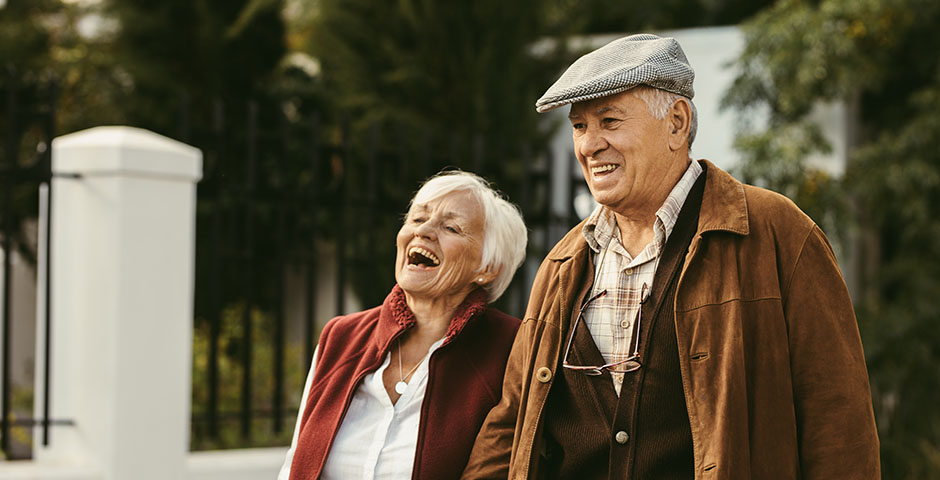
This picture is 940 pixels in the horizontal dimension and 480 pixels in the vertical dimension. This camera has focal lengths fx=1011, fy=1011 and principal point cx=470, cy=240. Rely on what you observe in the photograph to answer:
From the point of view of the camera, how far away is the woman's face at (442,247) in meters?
2.60

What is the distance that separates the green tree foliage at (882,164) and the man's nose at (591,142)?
17.6ft

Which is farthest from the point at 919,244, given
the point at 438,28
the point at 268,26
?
the point at 268,26

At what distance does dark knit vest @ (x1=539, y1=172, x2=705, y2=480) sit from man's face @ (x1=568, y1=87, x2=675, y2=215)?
9 cm

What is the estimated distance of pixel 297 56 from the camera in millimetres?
11703

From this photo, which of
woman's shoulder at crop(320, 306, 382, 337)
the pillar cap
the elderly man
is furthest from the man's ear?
the pillar cap

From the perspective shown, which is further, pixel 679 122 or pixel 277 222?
pixel 277 222

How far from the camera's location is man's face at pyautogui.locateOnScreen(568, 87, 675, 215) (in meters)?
2.17

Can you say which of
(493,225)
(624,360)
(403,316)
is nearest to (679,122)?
(624,360)

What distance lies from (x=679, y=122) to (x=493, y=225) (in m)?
0.65

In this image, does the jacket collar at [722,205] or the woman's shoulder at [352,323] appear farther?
the woman's shoulder at [352,323]

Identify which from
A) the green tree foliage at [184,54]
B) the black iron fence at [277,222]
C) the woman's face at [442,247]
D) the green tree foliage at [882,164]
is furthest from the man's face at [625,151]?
the green tree foliage at [184,54]

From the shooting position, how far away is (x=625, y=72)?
2107 millimetres

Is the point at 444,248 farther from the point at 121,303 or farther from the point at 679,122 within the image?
the point at 121,303

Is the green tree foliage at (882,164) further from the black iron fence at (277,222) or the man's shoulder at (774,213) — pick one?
the man's shoulder at (774,213)
